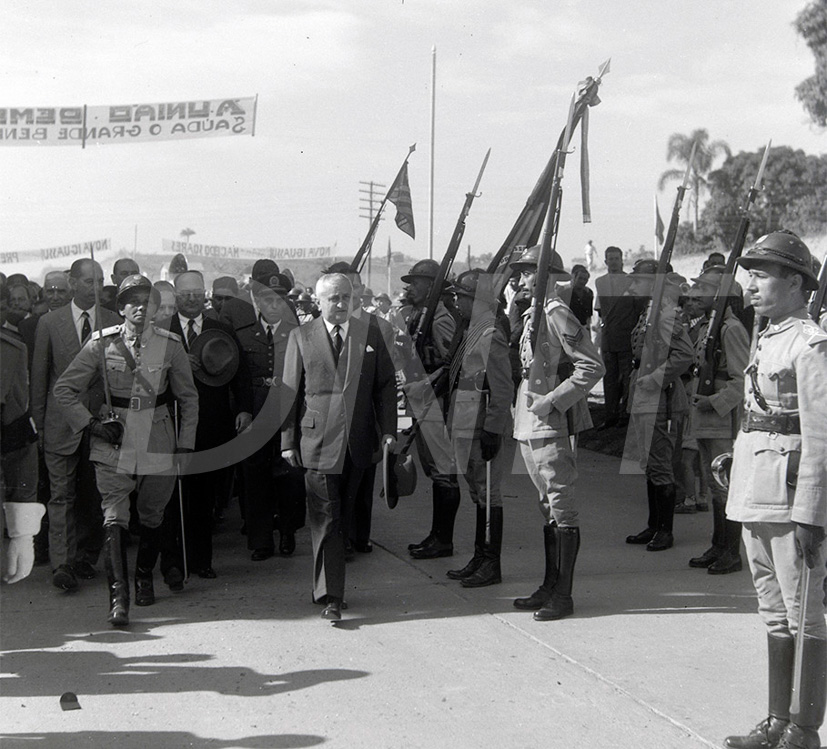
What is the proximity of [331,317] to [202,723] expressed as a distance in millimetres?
2352

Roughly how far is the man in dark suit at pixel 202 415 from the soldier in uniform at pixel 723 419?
2.89 metres

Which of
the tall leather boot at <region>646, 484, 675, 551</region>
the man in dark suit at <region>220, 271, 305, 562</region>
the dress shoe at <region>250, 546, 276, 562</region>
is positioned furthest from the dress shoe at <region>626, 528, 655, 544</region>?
the dress shoe at <region>250, 546, 276, 562</region>

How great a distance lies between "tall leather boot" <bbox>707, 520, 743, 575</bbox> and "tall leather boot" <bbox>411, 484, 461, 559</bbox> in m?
1.64

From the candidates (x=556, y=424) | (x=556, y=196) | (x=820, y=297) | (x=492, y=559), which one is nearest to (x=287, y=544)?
(x=492, y=559)

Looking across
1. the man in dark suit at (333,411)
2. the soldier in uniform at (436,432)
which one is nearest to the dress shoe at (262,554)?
the soldier in uniform at (436,432)

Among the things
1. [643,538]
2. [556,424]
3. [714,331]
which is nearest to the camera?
[556,424]

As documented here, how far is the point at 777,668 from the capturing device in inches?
151

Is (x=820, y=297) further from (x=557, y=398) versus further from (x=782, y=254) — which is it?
(x=557, y=398)

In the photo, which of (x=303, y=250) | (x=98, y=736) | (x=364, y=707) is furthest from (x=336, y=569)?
(x=303, y=250)

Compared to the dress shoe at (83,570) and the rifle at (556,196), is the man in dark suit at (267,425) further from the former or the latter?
the rifle at (556,196)

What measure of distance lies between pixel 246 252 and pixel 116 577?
25966 millimetres

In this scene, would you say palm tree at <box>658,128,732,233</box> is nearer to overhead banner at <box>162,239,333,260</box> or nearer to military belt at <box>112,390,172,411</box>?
overhead banner at <box>162,239,333,260</box>

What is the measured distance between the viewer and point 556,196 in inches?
228

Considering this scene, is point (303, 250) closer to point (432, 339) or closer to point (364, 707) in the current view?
point (432, 339)
